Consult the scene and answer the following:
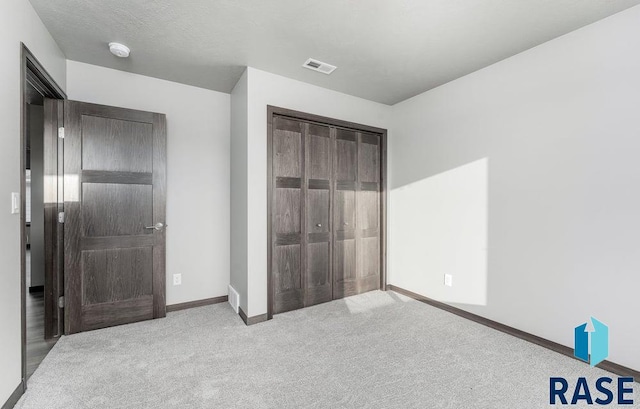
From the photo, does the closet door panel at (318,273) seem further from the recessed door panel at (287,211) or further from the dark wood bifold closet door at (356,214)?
the recessed door panel at (287,211)

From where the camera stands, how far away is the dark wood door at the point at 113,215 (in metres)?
2.64

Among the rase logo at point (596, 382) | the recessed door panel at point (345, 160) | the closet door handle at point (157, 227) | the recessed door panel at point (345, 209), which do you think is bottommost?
the rase logo at point (596, 382)

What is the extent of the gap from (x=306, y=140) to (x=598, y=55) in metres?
2.55

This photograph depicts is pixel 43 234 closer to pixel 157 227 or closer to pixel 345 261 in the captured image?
pixel 157 227

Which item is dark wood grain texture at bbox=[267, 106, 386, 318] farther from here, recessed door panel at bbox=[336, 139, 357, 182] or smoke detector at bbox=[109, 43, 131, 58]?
smoke detector at bbox=[109, 43, 131, 58]

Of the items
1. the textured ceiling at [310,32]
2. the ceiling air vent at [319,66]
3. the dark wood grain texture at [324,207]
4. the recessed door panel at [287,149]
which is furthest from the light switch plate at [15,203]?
the ceiling air vent at [319,66]

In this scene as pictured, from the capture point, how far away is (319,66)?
291 cm

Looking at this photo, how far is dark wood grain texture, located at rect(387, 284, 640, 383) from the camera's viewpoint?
205 centimetres

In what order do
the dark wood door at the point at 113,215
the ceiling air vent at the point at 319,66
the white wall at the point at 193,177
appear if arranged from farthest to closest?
the white wall at the point at 193,177 < the ceiling air vent at the point at 319,66 < the dark wood door at the point at 113,215

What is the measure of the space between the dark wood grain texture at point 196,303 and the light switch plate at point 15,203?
1736 millimetres

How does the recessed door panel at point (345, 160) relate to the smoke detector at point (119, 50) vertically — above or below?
below

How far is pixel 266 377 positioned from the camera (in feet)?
6.57

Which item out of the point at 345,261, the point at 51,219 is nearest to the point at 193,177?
the point at 51,219

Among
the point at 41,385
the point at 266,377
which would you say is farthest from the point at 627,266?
the point at 41,385
